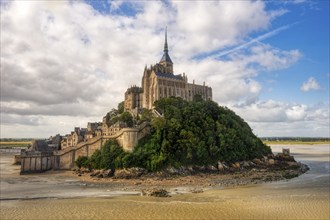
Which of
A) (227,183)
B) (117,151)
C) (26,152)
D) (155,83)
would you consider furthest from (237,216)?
(155,83)

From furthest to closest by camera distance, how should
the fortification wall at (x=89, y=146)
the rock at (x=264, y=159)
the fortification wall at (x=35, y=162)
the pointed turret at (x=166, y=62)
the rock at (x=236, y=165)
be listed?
the pointed turret at (x=166, y=62) → the rock at (x=264, y=159) → the fortification wall at (x=35, y=162) → the rock at (x=236, y=165) → the fortification wall at (x=89, y=146)

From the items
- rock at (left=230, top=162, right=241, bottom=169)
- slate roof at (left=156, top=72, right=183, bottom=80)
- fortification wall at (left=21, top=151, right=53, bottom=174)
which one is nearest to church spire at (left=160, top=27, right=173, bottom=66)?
slate roof at (left=156, top=72, right=183, bottom=80)

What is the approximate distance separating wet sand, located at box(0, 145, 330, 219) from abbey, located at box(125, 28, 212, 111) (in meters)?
43.3

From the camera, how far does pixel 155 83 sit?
8112 centimetres

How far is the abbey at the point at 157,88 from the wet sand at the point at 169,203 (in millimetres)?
43262

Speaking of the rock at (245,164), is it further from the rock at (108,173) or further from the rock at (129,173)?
the rock at (108,173)

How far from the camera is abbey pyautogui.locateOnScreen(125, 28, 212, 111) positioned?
81.3 metres

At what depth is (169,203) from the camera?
30.3 meters

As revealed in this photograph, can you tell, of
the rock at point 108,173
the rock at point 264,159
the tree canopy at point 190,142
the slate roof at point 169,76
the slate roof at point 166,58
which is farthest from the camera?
the slate roof at point 166,58

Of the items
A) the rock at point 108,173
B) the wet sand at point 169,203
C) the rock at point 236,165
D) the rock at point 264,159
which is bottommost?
the wet sand at point 169,203

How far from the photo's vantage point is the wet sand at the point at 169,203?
1030 inches

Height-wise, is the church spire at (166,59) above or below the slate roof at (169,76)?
above

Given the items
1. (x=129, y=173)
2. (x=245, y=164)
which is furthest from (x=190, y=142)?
(x=129, y=173)

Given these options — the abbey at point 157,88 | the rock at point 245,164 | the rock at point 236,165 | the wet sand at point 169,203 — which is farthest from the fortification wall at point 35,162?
the rock at point 245,164
